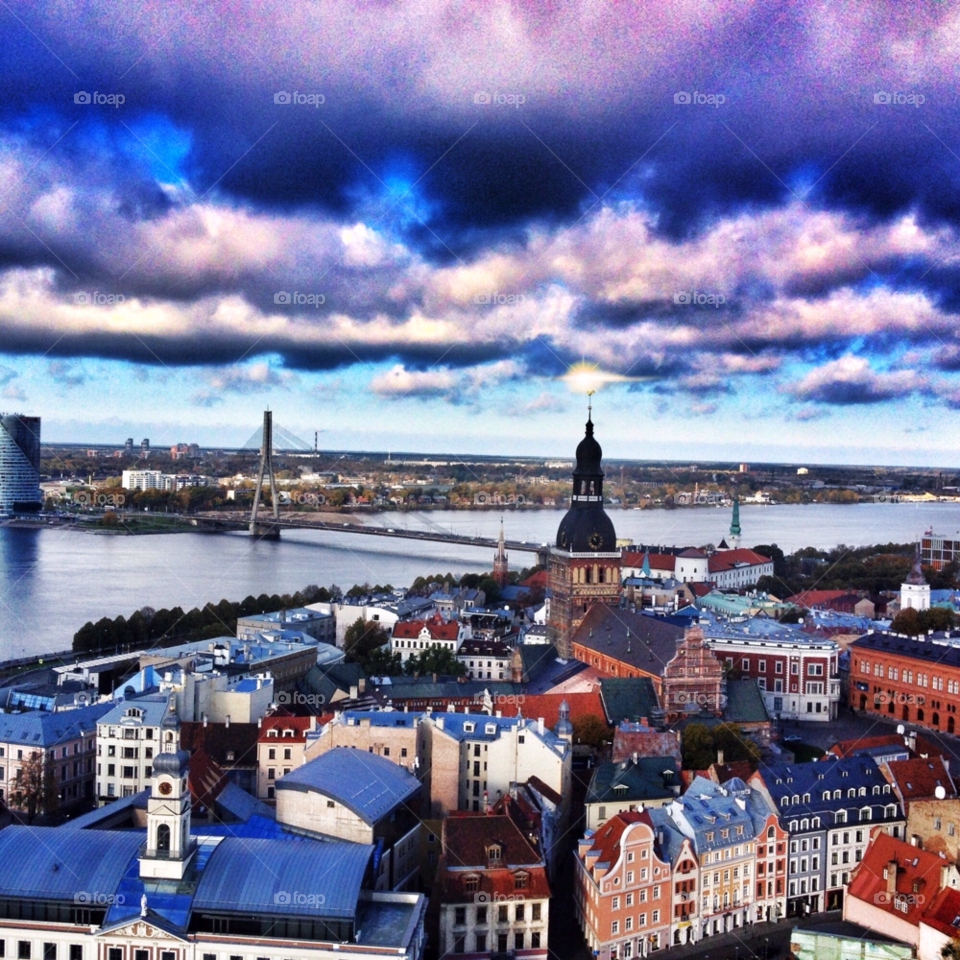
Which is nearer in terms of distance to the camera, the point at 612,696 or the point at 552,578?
the point at 612,696

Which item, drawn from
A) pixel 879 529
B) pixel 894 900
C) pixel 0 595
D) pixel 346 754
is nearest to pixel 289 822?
pixel 346 754

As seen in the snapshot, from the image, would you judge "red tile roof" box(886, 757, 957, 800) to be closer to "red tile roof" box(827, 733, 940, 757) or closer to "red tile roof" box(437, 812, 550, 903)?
"red tile roof" box(827, 733, 940, 757)

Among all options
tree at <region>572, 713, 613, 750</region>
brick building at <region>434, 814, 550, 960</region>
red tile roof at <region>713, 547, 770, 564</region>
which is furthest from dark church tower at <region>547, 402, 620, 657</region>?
red tile roof at <region>713, 547, 770, 564</region>

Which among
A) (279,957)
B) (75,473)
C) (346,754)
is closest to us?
(279,957)

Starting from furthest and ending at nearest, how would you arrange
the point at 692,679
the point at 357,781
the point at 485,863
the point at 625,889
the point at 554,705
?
the point at 692,679, the point at 554,705, the point at 357,781, the point at 625,889, the point at 485,863

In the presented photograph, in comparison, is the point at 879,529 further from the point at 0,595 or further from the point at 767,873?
the point at 767,873

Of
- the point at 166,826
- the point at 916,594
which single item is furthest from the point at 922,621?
the point at 166,826

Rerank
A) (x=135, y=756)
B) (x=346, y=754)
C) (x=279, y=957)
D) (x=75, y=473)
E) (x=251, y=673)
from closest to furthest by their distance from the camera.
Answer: (x=279, y=957)
(x=346, y=754)
(x=135, y=756)
(x=251, y=673)
(x=75, y=473)

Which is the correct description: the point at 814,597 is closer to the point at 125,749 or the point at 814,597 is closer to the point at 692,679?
the point at 692,679
